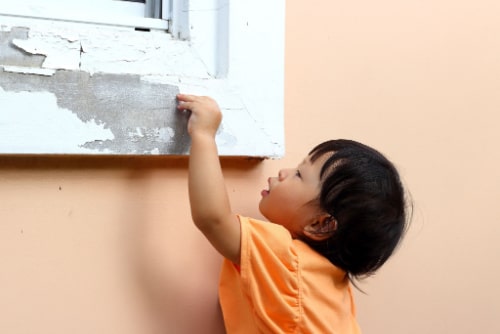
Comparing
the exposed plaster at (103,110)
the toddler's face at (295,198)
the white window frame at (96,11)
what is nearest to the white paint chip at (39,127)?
the exposed plaster at (103,110)

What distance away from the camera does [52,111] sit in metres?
0.66

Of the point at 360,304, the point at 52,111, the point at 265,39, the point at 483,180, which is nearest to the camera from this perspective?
the point at 52,111

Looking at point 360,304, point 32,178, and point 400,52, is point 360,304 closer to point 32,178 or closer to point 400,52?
point 400,52

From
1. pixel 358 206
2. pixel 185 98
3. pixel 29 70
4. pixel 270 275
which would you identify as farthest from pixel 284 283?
pixel 29 70

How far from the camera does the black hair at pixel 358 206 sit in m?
0.72

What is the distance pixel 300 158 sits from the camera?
852 millimetres

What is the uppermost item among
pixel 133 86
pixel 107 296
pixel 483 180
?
pixel 133 86

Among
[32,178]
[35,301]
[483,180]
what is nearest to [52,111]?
[32,178]

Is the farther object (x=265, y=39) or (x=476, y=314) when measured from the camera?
(x=476, y=314)

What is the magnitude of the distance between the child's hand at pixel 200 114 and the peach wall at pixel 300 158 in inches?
2.6

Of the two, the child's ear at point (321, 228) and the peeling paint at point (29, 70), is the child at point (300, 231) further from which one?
the peeling paint at point (29, 70)

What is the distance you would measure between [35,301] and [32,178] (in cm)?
13

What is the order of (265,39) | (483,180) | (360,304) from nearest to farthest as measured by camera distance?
(265,39), (360,304), (483,180)

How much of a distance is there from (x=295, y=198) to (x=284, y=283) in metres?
0.11
